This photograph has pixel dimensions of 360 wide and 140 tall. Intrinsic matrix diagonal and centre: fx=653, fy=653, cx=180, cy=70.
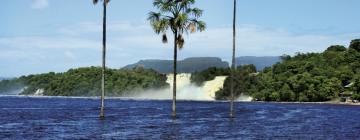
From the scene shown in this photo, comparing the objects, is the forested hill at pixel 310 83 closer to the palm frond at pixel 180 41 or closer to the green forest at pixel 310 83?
the green forest at pixel 310 83

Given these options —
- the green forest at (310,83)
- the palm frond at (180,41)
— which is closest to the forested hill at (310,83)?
the green forest at (310,83)

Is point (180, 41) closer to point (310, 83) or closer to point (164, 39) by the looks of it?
point (164, 39)

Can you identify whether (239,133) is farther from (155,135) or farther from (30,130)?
(30,130)

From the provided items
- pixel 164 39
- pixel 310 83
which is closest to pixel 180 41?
pixel 164 39

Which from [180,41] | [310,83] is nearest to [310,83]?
[310,83]

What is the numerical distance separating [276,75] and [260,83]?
17.7 ft

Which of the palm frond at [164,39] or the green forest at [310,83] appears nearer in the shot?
the palm frond at [164,39]

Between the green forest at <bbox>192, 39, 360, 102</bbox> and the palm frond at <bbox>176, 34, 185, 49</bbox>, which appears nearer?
the palm frond at <bbox>176, 34, 185, 49</bbox>

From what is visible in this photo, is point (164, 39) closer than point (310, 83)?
Yes

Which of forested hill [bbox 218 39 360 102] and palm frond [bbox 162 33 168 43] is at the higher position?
palm frond [bbox 162 33 168 43]

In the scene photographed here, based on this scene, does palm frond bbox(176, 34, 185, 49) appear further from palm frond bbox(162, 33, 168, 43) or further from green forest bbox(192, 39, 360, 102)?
green forest bbox(192, 39, 360, 102)

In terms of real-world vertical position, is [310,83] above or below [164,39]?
below

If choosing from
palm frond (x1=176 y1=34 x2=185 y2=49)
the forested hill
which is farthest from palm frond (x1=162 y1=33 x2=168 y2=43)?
the forested hill

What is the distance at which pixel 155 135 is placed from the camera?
154 feet
